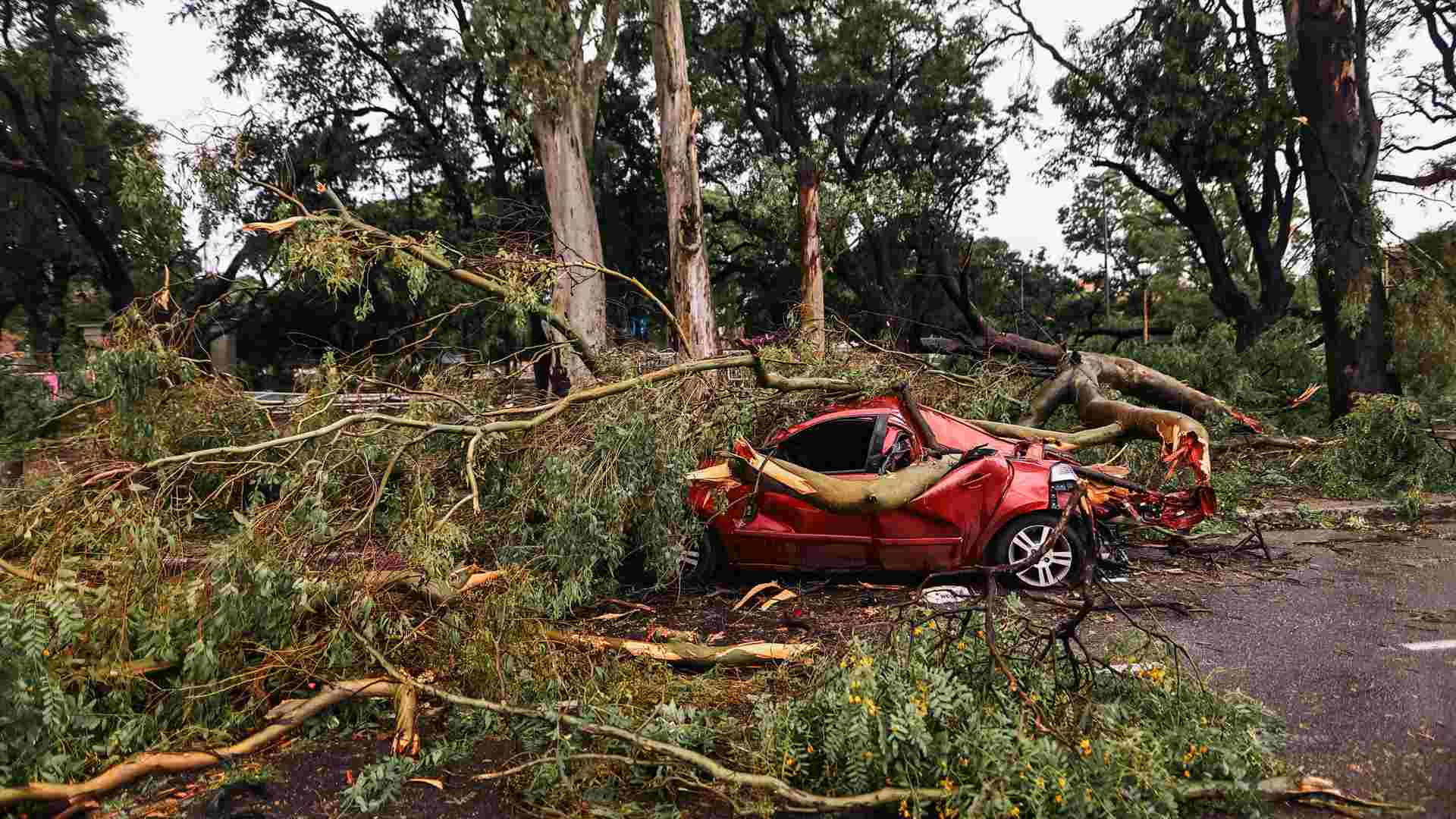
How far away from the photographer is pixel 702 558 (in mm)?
6457

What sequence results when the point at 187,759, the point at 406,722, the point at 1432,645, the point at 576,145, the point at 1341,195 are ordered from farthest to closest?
the point at 576,145 < the point at 1341,195 < the point at 1432,645 < the point at 406,722 < the point at 187,759

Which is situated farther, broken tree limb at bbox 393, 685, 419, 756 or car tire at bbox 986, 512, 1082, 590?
car tire at bbox 986, 512, 1082, 590

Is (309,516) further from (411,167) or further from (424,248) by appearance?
(411,167)

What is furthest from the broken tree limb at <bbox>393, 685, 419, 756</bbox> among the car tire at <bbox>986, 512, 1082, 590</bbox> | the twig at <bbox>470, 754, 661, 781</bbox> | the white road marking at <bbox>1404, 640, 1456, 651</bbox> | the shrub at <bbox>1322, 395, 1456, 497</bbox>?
the shrub at <bbox>1322, 395, 1456, 497</bbox>

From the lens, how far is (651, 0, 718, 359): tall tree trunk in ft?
40.7

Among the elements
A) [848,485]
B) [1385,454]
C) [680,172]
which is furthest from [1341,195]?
[848,485]

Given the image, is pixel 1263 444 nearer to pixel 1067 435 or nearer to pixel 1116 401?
pixel 1116 401

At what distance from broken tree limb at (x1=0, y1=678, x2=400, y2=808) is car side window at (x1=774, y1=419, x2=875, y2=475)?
3.26 meters

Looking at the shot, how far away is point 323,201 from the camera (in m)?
17.6

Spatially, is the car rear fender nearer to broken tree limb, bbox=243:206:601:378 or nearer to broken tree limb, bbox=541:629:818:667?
broken tree limb, bbox=541:629:818:667

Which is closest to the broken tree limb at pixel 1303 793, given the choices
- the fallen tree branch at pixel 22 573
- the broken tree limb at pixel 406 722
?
the broken tree limb at pixel 406 722

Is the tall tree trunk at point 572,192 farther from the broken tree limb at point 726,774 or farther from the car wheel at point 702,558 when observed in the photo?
the broken tree limb at point 726,774

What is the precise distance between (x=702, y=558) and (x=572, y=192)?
8317mm

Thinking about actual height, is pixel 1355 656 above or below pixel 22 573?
below
